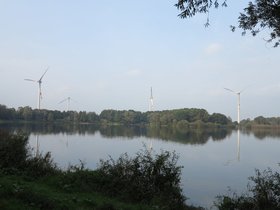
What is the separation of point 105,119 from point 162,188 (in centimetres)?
16414

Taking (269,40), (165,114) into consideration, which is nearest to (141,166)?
(269,40)

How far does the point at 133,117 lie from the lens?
171m

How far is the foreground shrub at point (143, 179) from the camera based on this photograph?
12445mm

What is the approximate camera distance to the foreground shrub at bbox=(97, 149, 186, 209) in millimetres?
12445

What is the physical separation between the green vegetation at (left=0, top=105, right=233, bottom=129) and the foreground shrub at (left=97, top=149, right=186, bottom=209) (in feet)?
370

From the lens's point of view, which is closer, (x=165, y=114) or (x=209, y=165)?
(x=209, y=165)

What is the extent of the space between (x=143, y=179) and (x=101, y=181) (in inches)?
52.5

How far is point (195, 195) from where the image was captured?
1941 cm

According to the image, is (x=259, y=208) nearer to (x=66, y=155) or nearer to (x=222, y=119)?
(x=66, y=155)

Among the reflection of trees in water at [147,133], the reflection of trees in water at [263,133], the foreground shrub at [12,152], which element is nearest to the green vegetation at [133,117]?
the reflection of trees in water at [263,133]

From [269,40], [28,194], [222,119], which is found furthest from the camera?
[222,119]

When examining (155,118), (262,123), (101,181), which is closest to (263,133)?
(262,123)

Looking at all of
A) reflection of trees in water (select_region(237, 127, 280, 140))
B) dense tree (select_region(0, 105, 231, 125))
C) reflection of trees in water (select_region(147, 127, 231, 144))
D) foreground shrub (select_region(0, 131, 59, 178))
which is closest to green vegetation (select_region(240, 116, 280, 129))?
dense tree (select_region(0, 105, 231, 125))

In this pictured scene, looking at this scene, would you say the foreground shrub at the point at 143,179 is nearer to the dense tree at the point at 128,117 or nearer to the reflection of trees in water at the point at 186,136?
the reflection of trees in water at the point at 186,136
